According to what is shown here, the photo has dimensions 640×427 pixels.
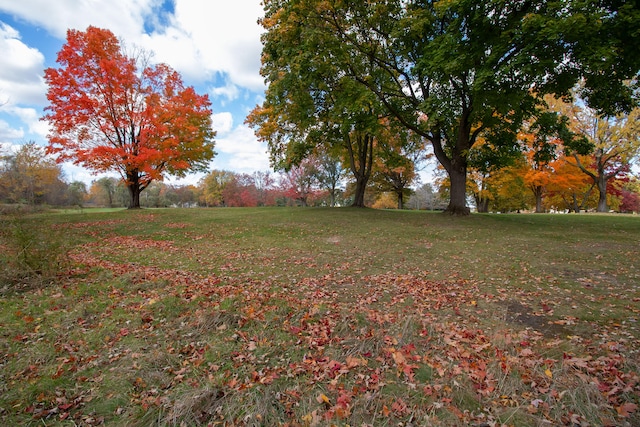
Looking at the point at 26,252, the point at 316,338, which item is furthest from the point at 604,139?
the point at 26,252

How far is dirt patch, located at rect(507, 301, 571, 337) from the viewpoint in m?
4.19

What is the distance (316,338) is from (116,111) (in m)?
21.1

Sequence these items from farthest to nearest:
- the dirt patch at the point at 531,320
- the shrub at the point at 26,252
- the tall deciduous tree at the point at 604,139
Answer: the tall deciduous tree at the point at 604,139 → the shrub at the point at 26,252 → the dirt patch at the point at 531,320

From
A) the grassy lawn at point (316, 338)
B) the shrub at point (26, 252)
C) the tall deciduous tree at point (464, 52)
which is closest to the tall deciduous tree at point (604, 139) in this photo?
the tall deciduous tree at point (464, 52)

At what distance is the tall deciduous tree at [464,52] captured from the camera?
29.8ft

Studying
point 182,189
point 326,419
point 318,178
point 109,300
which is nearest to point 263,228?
point 109,300

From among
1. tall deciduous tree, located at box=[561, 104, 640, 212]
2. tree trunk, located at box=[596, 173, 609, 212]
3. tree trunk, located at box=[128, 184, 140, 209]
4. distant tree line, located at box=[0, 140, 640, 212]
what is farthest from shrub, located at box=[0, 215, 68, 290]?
tree trunk, located at box=[596, 173, 609, 212]

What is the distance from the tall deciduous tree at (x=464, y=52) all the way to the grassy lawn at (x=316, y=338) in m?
6.44

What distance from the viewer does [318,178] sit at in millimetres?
41219

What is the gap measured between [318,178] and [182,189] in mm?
38779

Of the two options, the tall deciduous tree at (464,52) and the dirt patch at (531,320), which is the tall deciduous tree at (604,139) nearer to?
the tall deciduous tree at (464,52)

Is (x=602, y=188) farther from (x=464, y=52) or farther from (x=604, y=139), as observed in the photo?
(x=464, y=52)

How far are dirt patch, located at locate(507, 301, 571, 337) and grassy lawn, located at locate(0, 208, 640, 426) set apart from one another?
0.11ft

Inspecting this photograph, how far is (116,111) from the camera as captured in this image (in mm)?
18781
